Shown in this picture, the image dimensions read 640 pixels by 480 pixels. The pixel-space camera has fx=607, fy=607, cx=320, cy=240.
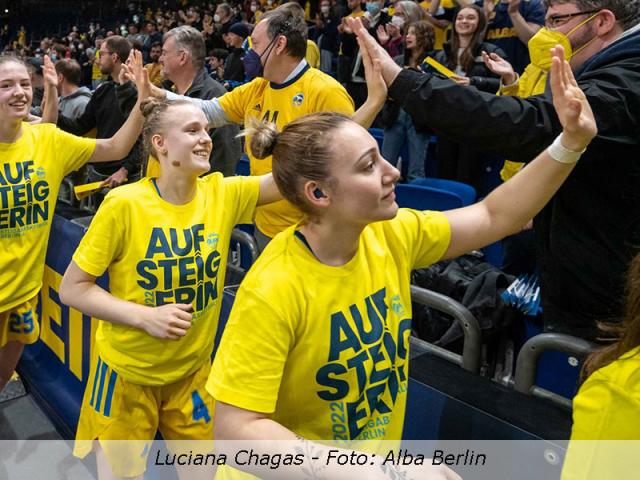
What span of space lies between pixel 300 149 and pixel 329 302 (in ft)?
1.16

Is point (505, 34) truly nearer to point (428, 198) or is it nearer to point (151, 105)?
point (428, 198)

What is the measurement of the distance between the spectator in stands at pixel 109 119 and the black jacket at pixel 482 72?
235 centimetres

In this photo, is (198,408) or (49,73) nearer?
(198,408)

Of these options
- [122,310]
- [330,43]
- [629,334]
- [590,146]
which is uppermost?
[590,146]

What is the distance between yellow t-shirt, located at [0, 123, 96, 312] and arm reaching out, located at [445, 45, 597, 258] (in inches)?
83.5

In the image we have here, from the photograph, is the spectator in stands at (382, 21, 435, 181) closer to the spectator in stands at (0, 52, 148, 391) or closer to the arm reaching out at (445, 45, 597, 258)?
the spectator in stands at (0, 52, 148, 391)

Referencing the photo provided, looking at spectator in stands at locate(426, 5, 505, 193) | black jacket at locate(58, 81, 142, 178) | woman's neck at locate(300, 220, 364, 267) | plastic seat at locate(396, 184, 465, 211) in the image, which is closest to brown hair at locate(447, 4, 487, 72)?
spectator in stands at locate(426, 5, 505, 193)

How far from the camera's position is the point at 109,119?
14.6ft

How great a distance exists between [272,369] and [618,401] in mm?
623

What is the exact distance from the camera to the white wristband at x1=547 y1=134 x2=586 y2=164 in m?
1.39

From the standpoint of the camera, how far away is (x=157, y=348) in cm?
205

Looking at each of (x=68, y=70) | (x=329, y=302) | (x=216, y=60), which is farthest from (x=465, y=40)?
(x=216, y=60)

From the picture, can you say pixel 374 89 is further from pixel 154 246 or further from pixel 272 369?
pixel 272 369

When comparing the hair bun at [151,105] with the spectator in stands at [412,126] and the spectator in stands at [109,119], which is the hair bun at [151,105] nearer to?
the spectator in stands at [109,119]
